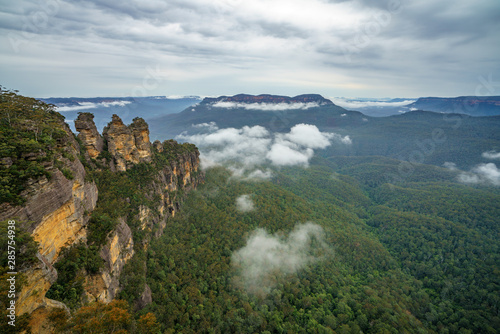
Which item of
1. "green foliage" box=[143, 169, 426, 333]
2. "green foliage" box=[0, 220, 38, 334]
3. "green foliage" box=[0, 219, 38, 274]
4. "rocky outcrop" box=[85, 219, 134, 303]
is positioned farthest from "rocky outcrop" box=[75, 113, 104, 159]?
"green foliage" box=[0, 219, 38, 274]

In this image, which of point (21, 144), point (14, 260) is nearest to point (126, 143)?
point (21, 144)

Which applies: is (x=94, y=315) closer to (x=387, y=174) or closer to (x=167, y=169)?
(x=167, y=169)

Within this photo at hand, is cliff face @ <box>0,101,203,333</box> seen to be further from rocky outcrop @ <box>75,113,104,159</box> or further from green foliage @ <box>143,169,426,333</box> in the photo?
green foliage @ <box>143,169,426,333</box>

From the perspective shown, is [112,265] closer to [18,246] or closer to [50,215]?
Answer: [50,215]

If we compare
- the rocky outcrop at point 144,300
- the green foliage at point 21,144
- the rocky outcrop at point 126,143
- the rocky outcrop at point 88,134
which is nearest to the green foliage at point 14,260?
the green foliage at point 21,144

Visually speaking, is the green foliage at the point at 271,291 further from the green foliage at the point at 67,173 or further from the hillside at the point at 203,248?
the green foliage at the point at 67,173

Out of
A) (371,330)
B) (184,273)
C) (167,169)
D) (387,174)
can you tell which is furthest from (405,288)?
(387,174)
